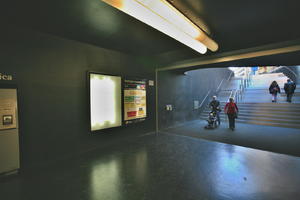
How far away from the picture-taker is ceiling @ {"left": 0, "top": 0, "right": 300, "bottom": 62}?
6.23 ft

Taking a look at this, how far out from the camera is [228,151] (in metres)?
3.39

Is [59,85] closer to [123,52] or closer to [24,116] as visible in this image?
[24,116]

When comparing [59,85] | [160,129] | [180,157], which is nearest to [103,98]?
[59,85]

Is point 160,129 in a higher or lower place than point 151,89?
lower

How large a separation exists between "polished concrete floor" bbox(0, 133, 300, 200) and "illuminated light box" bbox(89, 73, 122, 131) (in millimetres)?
768

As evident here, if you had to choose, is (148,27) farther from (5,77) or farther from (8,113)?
(8,113)

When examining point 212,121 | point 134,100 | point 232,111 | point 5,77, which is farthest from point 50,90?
point 232,111

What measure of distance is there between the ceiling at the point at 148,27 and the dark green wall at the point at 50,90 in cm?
30

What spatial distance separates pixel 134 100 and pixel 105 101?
3.18 feet

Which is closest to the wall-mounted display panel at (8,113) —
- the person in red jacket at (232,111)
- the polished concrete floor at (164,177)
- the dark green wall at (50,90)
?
the dark green wall at (50,90)

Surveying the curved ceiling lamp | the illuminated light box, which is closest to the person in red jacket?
the curved ceiling lamp

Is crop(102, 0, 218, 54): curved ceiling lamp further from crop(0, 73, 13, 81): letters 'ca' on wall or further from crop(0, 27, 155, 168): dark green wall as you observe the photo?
crop(0, 73, 13, 81): letters 'ca' on wall

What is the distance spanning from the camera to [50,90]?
2.91 meters

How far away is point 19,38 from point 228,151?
508cm
